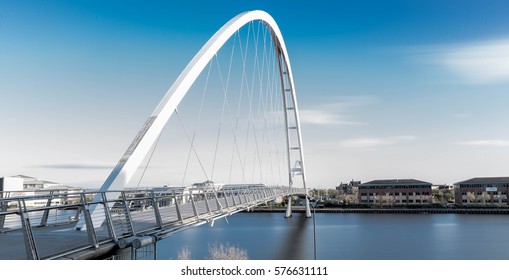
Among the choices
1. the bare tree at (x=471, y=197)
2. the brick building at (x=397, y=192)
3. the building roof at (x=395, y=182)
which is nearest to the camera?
the bare tree at (x=471, y=197)

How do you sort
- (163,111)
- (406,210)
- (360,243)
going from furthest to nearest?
(406,210) → (360,243) → (163,111)

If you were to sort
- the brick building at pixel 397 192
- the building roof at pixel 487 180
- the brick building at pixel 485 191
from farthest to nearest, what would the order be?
the brick building at pixel 397 192 < the building roof at pixel 487 180 < the brick building at pixel 485 191

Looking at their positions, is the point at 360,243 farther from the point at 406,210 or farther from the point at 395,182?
the point at 395,182

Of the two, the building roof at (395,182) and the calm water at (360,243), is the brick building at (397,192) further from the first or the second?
the calm water at (360,243)

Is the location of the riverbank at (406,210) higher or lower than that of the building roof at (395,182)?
lower

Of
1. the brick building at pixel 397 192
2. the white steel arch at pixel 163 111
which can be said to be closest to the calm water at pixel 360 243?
the white steel arch at pixel 163 111

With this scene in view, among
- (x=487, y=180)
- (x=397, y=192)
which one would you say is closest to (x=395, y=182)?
(x=397, y=192)

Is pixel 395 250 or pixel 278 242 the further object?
pixel 278 242

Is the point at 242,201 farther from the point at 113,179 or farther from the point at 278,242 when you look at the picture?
the point at 278,242
